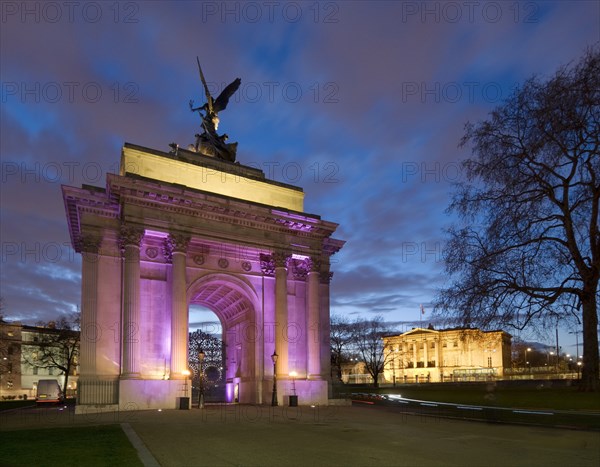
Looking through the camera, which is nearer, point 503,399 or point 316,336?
point 503,399

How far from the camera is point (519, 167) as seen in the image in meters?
25.7

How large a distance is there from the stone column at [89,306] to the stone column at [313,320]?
1445cm

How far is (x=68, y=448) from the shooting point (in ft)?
46.6

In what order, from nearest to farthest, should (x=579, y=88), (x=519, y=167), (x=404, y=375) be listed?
(x=579, y=88), (x=519, y=167), (x=404, y=375)

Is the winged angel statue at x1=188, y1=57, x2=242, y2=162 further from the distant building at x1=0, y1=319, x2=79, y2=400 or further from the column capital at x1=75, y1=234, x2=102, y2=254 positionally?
the distant building at x1=0, y1=319, x2=79, y2=400

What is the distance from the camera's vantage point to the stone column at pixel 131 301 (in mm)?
31781

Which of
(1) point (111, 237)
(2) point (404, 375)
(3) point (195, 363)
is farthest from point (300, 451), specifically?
(2) point (404, 375)

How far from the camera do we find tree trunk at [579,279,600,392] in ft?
76.0

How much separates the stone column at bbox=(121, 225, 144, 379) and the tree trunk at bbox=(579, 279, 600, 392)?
23.1 meters

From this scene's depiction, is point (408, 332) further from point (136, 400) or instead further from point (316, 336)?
point (136, 400)

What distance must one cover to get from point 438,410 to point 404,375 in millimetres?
125153

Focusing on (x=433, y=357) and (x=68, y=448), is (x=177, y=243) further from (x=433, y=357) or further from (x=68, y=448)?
(x=433, y=357)

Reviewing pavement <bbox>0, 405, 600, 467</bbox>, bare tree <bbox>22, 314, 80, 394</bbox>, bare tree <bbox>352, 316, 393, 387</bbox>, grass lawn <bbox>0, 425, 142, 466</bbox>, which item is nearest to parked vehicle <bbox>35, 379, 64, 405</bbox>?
pavement <bbox>0, 405, 600, 467</bbox>

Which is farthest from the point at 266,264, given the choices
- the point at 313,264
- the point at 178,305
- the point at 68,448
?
the point at 68,448
